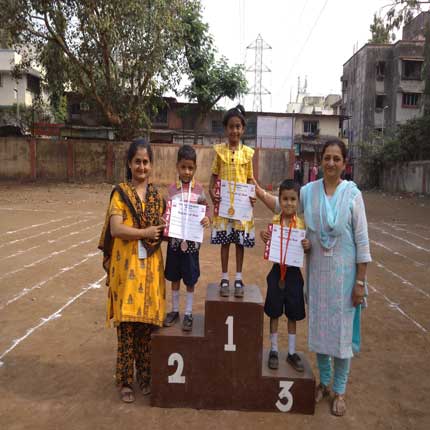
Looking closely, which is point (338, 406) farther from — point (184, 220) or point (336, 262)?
point (184, 220)

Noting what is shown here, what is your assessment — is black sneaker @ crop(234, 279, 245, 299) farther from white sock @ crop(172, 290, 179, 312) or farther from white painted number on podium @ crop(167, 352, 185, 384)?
white painted number on podium @ crop(167, 352, 185, 384)

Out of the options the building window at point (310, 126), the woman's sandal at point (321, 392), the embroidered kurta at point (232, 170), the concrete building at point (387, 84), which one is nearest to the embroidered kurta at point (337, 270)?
the woman's sandal at point (321, 392)

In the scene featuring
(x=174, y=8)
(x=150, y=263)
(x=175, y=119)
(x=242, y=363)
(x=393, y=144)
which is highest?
(x=174, y=8)

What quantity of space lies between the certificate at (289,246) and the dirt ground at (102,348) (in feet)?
3.56

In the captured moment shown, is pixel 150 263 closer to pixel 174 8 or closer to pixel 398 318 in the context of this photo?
pixel 398 318

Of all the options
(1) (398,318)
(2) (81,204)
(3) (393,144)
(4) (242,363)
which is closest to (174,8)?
(2) (81,204)

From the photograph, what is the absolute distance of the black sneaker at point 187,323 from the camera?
10.8 feet

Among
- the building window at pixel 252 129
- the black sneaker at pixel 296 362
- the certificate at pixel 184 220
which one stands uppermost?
the building window at pixel 252 129

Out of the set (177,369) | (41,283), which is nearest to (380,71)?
(41,283)

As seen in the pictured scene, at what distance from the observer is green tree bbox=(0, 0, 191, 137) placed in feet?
53.8

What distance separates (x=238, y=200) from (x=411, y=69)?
36.2 meters

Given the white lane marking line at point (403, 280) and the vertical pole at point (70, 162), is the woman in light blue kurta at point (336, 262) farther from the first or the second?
the vertical pole at point (70, 162)

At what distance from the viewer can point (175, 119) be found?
3247 centimetres

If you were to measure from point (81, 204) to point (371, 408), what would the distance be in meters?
13.9
